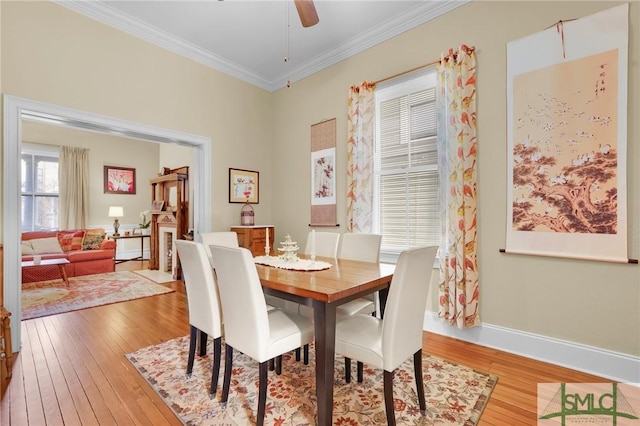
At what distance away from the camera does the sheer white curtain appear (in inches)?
261

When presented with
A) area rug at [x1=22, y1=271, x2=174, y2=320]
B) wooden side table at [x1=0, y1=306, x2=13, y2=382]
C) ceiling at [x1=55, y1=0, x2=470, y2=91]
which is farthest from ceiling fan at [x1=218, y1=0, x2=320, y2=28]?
area rug at [x1=22, y1=271, x2=174, y2=320]

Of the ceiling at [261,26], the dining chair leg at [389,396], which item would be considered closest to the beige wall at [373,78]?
the ceiling at [261,26]

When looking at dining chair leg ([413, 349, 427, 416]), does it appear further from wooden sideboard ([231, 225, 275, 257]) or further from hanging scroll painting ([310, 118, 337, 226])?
wooden sideboard ([231, 225, 275, 257])

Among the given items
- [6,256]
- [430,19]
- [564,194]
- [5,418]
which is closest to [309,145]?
[430,19]

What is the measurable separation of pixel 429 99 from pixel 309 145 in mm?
1684

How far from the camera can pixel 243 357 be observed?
7.95 feet

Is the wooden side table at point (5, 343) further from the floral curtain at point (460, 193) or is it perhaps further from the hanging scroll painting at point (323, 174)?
the floral curtain at point (460, 193)

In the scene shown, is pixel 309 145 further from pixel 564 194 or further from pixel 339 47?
pixel 564 194

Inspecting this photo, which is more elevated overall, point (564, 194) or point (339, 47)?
point (339, 47)

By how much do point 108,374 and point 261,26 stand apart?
3.55 meters

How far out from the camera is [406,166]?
10.3ft

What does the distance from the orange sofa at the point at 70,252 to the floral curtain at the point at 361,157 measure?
505 cm

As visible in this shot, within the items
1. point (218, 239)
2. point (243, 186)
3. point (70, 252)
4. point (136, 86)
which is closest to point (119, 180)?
point (70, 252)

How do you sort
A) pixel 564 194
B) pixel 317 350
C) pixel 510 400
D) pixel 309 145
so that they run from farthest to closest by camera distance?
pixel 309 145 < pixel 564 194 < pixel 510 400 < pixel 317 350
